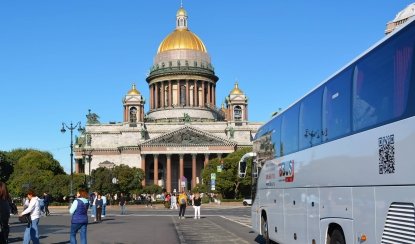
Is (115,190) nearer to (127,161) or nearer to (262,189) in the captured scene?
(127,161)

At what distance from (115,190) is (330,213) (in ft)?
262

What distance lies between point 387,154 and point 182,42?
126605 millimetres

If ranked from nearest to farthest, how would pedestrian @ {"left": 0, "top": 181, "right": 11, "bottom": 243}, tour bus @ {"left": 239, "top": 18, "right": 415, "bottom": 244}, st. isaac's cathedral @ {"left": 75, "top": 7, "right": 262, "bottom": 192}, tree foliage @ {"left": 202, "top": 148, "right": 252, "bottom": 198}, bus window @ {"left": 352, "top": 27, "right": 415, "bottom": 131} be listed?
tour bus @ {"left": 239, "top": 18, "right": 415, "bottom": 244}, bus window @ {"left": 352, "top": 27, "right": 415, "bottom": 131}, pedestrian @ {"left": 0, "top": 181, "right": 11, "bottom": 243}, tree foliage @ {"left": 202, "top": 148, "right": 252, "bottom": 198}, st. isaac's cathedral @ {"left": 75, "top": 7, "right": 262, "bottom": 192}

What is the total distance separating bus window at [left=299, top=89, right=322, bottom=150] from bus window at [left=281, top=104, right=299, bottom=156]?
0.48 meters

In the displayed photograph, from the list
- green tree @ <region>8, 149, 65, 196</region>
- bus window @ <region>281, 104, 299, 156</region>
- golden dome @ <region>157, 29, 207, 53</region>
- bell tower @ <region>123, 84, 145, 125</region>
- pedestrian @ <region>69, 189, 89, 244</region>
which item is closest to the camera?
bus window @ <region>281, 104, 299, 156</region>

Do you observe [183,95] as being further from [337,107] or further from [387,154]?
[387,154]

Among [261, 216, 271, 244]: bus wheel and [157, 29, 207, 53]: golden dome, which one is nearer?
[261, 216, 271, 244]: bus wheel

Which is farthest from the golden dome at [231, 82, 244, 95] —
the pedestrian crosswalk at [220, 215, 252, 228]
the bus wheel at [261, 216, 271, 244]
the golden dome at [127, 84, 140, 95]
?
the bus wheel at [261, 216, 271, 244]

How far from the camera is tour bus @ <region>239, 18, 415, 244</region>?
28.2 feet

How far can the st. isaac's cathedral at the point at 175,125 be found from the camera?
384ft

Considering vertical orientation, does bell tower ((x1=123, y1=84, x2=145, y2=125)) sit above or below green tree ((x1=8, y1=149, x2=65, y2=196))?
above

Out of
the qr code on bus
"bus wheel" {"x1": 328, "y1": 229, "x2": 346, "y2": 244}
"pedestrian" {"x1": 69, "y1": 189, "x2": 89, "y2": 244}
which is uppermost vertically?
the qr code on bus

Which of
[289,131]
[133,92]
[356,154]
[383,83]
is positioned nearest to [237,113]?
[133,92]

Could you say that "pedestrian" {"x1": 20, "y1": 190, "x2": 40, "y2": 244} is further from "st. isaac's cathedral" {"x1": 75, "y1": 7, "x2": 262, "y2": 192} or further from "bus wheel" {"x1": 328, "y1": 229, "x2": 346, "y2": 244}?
"st. isaac's cathedral" {"x1": 75, "y1": 7, "x2": 262, "y2": 192}
